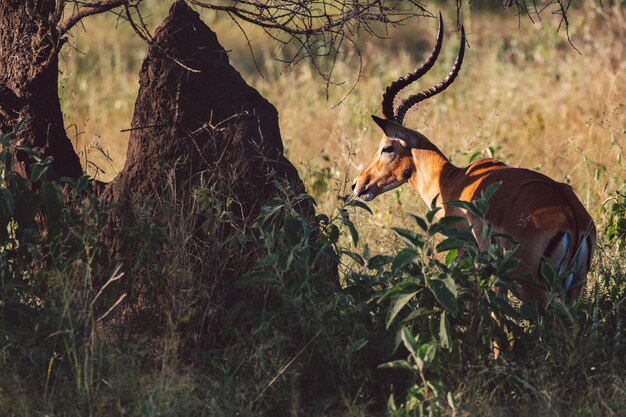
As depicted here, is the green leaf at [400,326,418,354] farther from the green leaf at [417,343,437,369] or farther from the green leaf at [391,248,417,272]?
the green leaf at [391,248,417,272]

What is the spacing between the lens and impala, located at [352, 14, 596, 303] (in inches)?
199

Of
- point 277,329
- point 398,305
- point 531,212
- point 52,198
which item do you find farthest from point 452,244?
point 52,198

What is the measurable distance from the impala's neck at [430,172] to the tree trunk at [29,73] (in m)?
2.35

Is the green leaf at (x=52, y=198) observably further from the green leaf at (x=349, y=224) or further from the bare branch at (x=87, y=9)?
the green leaf at (x=349, y=224)

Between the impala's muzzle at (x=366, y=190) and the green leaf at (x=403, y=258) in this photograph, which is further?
the impala's muzzle at (x=366, y=190)

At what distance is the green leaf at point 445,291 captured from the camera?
416 centimetres

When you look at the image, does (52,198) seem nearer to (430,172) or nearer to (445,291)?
(445,291)

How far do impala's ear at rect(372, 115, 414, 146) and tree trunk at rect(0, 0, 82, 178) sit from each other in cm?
198

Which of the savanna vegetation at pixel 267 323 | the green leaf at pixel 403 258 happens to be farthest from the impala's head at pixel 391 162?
the green leaf at pixel 403 258

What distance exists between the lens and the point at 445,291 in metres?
4.21

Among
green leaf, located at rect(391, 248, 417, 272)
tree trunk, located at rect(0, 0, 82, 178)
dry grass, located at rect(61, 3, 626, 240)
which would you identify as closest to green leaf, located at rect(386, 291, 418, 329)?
green leaf, located at rect(391, 248, 417, 272)

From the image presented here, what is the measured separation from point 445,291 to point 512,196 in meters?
Result: 1.35

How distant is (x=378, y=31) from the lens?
17672mm

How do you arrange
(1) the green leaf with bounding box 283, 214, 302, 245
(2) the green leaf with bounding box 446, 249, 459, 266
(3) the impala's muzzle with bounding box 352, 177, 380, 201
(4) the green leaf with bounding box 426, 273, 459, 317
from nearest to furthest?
(4) the green leaf with bounding box 426, 273, 459, 317
(1) the green leaf with bounding box 283, 214, 302, 245
(2) the green leaf with bounding box 446, 249, 459, 266
(3) the impala's muzzle with bounding box 352, 177, 380, 201
